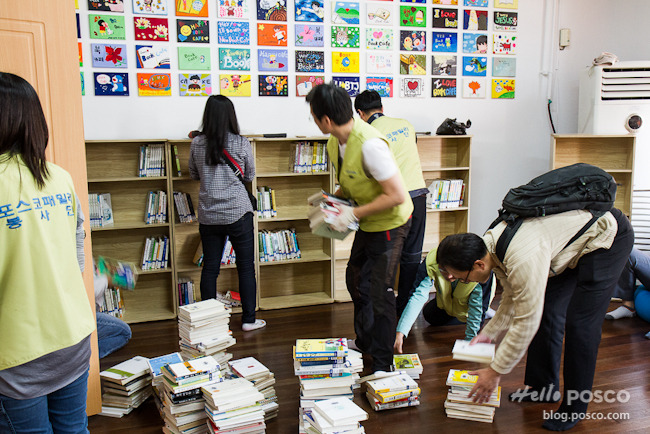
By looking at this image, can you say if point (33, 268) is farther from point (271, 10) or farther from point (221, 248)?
point (271, 10)

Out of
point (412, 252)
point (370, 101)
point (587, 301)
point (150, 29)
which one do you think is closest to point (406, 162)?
point (370, 101)

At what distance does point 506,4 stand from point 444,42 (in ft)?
2.63

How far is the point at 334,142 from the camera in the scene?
289cm

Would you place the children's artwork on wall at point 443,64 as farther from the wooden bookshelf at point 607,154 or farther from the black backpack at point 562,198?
the black backpack at point 562,198

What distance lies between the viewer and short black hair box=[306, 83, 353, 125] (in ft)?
8.63

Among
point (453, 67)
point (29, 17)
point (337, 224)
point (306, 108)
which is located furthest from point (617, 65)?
point (29, 17)

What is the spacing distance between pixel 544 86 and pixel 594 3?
3.39ft

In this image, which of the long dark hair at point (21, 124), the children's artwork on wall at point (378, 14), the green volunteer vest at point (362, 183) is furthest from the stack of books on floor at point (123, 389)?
the children's artwork on wall at point (378, 14)

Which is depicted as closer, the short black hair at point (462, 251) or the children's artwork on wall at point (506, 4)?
the short black hair at point (462, 251)

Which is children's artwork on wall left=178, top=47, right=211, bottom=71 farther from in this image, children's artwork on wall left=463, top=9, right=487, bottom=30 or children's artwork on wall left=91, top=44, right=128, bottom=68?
children's artwork on wall left=463, top=9, right=487, bottom=30

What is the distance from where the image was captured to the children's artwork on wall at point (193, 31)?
443 centimetres

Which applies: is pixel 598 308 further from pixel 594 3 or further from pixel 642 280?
pixel 594 3

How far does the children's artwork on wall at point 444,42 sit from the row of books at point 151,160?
2797mm

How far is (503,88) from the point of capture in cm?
546
